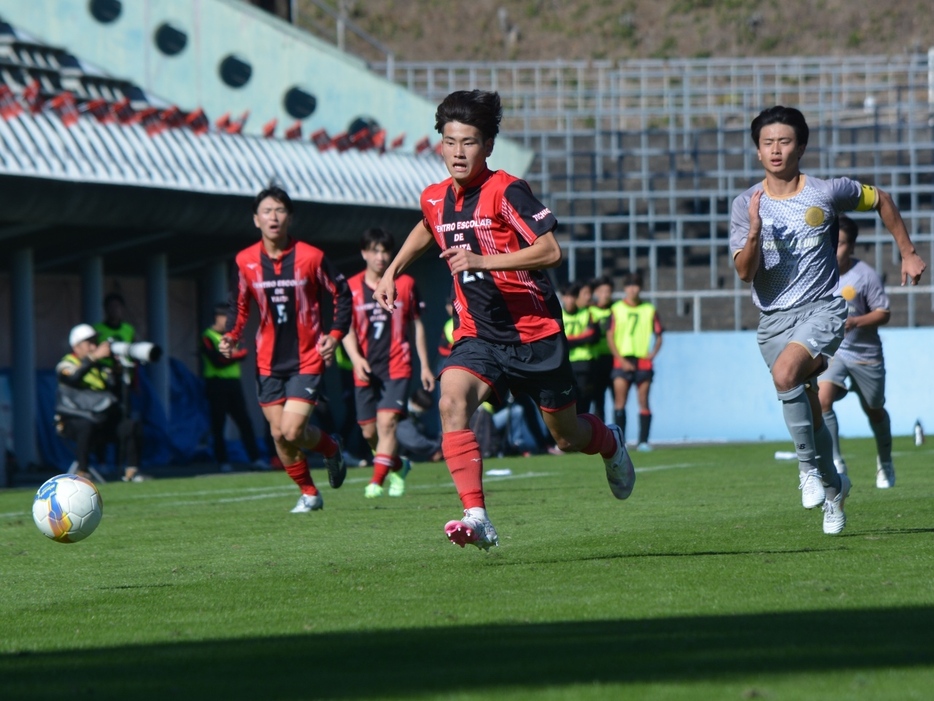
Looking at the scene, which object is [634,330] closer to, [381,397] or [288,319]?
[381,397]

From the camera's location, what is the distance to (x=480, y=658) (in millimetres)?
4652

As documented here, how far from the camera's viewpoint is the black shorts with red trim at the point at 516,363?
7.46 m

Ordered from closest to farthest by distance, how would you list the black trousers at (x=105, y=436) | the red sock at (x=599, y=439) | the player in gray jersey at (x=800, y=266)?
the player in gray jersey at (x=800, y=266), the red sock at (x=599, y=439), the black trousers at (x=105, y=436)

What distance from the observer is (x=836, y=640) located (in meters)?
4.80

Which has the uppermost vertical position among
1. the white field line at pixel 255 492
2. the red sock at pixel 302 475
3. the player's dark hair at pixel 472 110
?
the player's dark hair at pixel 472 110

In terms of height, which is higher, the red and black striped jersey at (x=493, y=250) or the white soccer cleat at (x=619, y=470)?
the red and black striped jersey at (x=493, y=250)

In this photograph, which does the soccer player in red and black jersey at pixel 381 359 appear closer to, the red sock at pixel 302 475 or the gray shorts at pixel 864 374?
the red sock at pixel 302 475

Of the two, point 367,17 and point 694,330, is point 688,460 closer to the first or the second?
point 694,330

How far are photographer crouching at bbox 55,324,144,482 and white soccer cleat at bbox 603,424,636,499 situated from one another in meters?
9.41

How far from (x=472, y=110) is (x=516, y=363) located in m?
1.17

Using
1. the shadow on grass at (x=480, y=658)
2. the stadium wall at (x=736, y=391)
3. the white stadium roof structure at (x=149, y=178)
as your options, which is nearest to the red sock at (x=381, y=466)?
the white stadium roof structure at (x=149, y=178)

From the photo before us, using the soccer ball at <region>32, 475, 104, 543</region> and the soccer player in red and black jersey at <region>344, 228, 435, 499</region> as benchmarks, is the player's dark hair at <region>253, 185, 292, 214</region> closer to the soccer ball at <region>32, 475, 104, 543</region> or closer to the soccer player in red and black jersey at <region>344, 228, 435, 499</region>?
the soccer player in red and black jersey at <region>344, 228, 435, 499</region>

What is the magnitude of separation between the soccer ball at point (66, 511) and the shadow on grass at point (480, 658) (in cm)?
285

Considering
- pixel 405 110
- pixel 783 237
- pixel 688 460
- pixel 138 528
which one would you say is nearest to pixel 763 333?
pixel 783 237
